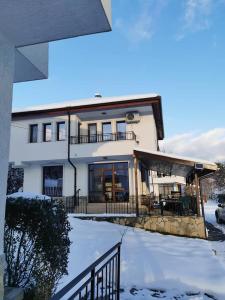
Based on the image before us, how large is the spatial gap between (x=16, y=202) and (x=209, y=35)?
9.41 m

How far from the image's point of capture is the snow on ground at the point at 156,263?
536 centimetres

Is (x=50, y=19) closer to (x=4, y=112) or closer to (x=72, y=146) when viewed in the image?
(x=4, y=112)

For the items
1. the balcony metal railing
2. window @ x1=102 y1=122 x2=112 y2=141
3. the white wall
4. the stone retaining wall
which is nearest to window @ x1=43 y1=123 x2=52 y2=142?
the white wall

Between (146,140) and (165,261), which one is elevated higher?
(146,140)

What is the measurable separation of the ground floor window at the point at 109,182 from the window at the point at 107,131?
1.78 metres

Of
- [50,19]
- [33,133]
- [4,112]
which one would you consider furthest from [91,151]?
[50,19]

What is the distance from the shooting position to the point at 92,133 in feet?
59.5

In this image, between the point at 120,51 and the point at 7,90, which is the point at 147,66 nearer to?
the point at 120,51

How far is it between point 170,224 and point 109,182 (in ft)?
18.7

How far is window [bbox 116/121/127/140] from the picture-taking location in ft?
56.5

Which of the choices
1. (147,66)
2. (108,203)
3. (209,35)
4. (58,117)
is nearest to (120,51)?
(147,66)

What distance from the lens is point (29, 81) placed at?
445 cm

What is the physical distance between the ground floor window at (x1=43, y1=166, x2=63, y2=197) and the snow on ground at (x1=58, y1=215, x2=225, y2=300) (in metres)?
7.03

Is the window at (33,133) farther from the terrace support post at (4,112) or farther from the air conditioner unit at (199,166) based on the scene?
the terrace support post at (4,112)
